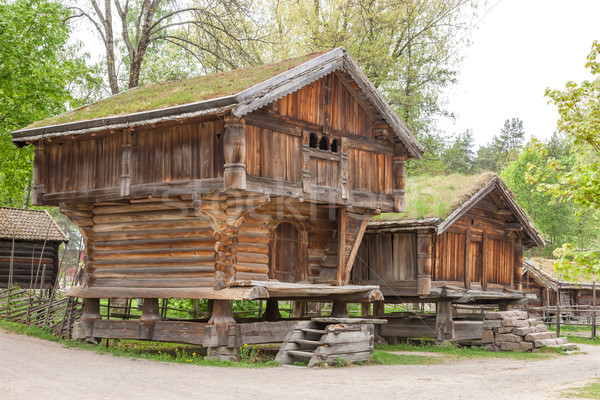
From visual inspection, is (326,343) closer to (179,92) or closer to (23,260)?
(179,92)

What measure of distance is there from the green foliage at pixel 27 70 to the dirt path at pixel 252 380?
12241mm

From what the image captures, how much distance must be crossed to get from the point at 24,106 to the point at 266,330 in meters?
16.0

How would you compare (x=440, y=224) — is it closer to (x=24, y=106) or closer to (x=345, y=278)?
(x=345, y=278)

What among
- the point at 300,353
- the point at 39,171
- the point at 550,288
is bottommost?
the point at 300,353

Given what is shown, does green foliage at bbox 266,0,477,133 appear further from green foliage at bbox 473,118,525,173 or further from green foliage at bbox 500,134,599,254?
green foliage at bbox 473,118,525,173

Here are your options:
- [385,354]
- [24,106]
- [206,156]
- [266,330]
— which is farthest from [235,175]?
[24,106]

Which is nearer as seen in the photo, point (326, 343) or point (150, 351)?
point (326, 343)

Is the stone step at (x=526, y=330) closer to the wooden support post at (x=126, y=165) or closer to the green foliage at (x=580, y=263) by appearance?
the green foliage at (x=580, y=263)

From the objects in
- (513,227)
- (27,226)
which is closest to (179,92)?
(513,227)

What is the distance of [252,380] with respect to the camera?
12.8 metres

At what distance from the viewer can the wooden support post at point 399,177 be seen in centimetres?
1922

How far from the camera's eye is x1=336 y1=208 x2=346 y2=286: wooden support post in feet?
59.8

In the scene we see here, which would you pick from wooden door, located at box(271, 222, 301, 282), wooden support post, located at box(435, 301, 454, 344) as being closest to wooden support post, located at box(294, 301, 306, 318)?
wooden support post, located at box(435, 301, 454, 344)

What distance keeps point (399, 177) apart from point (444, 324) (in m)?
5.82
